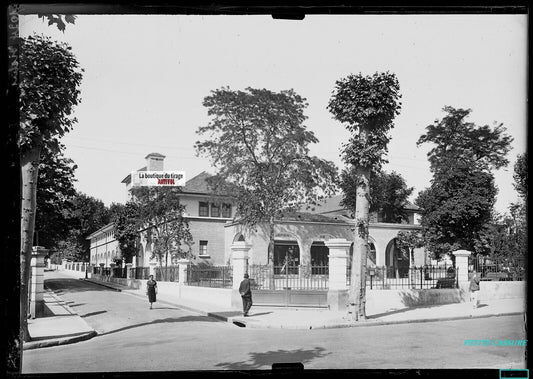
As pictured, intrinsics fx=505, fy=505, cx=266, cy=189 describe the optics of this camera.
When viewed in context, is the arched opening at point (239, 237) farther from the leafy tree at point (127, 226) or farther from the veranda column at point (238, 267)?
the veranda column at point (238, 267)

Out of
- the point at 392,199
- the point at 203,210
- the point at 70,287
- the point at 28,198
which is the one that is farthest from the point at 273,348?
the point at 392,199

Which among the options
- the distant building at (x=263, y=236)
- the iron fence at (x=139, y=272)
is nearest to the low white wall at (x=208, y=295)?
the distant building at (x=263, y=236)

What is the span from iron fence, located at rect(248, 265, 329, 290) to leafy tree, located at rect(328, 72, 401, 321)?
3217 mm

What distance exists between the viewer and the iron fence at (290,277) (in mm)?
18562

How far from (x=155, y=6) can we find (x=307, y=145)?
47.7 feet

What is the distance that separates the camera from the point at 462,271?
20.3 meters

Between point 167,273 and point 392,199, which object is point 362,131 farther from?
point 392,199

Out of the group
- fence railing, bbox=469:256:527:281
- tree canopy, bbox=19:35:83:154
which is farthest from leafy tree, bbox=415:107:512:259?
tree canopy, bbox=19:35:83:154

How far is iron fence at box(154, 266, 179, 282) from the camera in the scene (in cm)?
2695

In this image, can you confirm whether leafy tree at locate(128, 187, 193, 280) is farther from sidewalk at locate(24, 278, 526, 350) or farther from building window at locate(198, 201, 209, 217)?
building window at locate(198, 201, 209, 217)

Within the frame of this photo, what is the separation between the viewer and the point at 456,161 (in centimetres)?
3153

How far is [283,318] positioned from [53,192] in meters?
7.56

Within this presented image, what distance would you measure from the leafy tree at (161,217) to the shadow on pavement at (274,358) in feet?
33.0

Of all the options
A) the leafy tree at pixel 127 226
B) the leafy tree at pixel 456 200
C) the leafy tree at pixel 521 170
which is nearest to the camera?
the leafy tree at pixel 521 170
